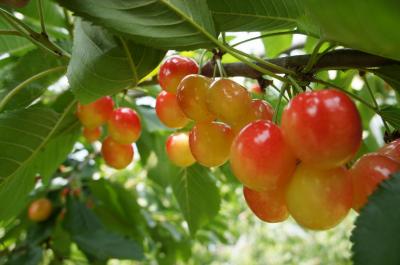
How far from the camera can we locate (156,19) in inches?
37.1

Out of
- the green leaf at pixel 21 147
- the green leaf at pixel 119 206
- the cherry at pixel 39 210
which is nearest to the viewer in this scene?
the green leaf at pixel 21 147

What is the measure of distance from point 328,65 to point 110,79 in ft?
1.94

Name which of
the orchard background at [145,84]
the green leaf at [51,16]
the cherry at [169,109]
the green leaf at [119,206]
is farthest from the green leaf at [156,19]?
the green leaf at [119,206]

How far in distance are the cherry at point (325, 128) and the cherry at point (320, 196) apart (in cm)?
4

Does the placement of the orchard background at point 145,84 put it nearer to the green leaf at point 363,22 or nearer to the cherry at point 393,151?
the green leaf at point 363,22

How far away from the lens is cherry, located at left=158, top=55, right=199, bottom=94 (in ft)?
4.14

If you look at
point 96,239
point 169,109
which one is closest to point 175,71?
point 169,109

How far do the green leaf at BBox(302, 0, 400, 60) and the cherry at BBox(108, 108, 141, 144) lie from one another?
40.1 inches

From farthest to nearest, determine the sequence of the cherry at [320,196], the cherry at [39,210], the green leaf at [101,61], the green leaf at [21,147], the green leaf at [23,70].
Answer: the cherry at [39,210]
the green leaf at [23,70]
the green leaf at [21,147]
the green leaf at [101,61]
the cherry at [320,196]

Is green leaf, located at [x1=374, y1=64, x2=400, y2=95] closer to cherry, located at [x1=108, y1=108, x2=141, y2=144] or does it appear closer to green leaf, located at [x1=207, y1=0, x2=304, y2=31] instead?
green leaf, located at [x1=207, y1=0, x2=304, y2=31]

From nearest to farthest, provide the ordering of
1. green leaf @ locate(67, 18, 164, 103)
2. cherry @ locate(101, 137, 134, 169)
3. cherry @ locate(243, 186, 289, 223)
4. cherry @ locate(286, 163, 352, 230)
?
cherry @ locate(286, 163, 352, 230) → cherry @ locate(243, 186, 289, 223) → green leaf @ locate(67, 18, 164, 103) → cherry @ locate(101, 137, 134, 169)

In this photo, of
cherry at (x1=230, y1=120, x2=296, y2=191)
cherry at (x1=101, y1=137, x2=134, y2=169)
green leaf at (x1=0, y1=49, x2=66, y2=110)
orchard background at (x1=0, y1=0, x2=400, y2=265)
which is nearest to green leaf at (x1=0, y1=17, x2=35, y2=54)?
orchard background at (x1=0, y1=0, x2=400, y2=265)

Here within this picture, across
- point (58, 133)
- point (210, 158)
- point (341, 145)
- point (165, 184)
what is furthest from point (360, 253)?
point (165, 184)

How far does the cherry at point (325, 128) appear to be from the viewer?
2.41 feet
